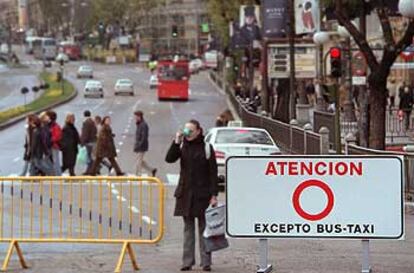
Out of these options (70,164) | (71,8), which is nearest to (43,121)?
(70,164)

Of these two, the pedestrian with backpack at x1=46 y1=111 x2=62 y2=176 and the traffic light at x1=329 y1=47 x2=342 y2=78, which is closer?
the pedestrian with backpack at x1=46 y1=111 x2=62 y2=176

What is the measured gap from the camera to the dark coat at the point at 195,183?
1205 centimetres

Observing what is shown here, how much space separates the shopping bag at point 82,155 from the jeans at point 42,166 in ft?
8.40

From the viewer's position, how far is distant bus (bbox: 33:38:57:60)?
488 feet

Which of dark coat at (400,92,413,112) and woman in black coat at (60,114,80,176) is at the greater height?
woman in black coat at (60,114,80,176)

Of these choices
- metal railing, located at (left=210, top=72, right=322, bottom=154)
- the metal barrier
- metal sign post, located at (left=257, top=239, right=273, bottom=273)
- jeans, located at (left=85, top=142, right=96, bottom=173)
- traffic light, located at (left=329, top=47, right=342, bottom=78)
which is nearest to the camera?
metal sign post, located at (left=257, top=239, right=273, bottom=273)

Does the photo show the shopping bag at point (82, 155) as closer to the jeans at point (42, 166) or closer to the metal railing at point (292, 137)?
the jeans at point (42, 166)

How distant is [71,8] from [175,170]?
133 m

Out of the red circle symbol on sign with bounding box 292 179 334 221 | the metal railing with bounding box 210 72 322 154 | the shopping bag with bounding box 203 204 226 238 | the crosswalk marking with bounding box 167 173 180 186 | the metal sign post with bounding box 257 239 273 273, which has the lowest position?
the crosswalk marking with bounding box 167 173 180 186

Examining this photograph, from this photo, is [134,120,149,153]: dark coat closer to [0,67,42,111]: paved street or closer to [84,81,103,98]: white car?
[0,67,42,111]: paved street

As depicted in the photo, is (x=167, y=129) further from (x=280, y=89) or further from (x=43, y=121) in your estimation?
(x=43, y=121)

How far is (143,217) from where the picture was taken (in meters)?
15.4

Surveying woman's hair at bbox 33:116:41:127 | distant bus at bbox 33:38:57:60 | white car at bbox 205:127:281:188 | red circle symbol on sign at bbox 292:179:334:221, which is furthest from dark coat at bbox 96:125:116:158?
distant bus at bbox 33:38:57:60

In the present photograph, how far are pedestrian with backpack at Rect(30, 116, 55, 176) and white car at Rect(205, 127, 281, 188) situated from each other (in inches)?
145
